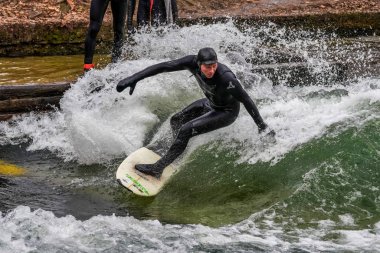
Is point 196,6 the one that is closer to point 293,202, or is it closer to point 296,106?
point 296,106

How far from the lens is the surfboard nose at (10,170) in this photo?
25.5 ft

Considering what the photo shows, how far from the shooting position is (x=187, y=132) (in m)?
7.46

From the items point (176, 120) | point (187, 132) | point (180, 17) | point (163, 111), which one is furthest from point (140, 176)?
point (180, 17)

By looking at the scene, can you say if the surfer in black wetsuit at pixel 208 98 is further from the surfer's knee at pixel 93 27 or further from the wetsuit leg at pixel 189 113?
the surfer's knee at pixel 93 27

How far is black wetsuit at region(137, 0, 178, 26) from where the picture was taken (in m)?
10.4

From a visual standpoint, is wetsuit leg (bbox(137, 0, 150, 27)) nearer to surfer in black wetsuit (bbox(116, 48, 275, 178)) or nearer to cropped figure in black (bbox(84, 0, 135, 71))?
cropped figure in black (bbox(84, 0, 135, 71))

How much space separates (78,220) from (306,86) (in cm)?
504

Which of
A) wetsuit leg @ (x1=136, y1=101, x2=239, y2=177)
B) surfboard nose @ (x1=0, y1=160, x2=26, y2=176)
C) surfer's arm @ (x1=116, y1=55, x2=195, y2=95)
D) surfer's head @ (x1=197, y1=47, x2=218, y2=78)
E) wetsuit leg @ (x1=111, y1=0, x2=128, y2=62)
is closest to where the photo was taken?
surfer's head @ (x1=197, y1=47, x2=218, y2=78)

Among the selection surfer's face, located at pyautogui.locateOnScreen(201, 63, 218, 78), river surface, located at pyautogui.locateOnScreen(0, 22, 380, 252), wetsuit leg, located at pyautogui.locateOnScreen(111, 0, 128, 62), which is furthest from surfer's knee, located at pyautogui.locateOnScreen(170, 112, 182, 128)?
wetsuit leg, located at pyautogui.locateOnScreen(111, 0, 128, 62)

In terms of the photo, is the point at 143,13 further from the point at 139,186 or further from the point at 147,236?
the point at 147,236

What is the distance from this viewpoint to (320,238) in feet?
20.5

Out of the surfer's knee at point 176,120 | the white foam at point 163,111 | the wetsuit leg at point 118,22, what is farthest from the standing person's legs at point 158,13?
the surfer's knee at point 176,120

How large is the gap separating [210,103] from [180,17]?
5.28 metres

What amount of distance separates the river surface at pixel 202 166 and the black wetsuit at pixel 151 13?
0.38 m
